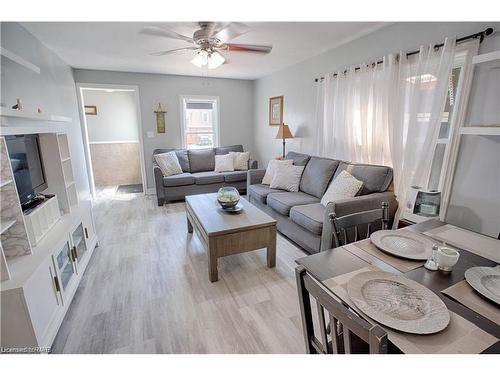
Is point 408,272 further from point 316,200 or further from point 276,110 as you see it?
point 276,110

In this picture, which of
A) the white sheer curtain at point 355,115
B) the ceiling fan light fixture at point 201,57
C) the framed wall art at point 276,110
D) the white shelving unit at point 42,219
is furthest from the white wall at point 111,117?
the white sheer curtain at point 355,115

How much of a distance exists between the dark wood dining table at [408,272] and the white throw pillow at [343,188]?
133 centimetres

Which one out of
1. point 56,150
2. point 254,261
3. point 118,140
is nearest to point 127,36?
point 56,150

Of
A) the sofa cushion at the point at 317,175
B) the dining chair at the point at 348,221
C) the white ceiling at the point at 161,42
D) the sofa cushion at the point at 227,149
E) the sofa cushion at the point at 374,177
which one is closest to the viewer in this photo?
the dining chair at the point at 348,221

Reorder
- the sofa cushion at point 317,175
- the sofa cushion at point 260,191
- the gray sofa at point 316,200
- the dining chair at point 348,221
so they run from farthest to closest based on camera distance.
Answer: the sofa cushion at point 260,191, the sofa cushion at point 317,175, the gray sofa at point 316,200, the dining chair at point 348,221

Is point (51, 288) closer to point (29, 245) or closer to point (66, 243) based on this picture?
point (29, 245)

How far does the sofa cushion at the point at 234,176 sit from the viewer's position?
4.66m

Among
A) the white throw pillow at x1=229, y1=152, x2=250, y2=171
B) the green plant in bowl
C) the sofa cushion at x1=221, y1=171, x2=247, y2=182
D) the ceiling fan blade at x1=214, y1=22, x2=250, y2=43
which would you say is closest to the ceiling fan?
the ceiling fan blade at x1=214, y1=22, x2=250, y2=43

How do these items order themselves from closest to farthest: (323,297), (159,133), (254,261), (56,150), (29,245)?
(323,297)
(29,245)
(56,150)
(254,261)
(159,133)

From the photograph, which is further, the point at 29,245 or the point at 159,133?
the point at 159,133

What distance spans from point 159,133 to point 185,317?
157 inches

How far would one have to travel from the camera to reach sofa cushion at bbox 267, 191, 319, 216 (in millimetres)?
2898

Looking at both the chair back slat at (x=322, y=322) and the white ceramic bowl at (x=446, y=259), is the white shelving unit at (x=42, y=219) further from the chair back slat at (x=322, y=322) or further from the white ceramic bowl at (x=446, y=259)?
the white ceramic bowl at (x=446, y=259)
